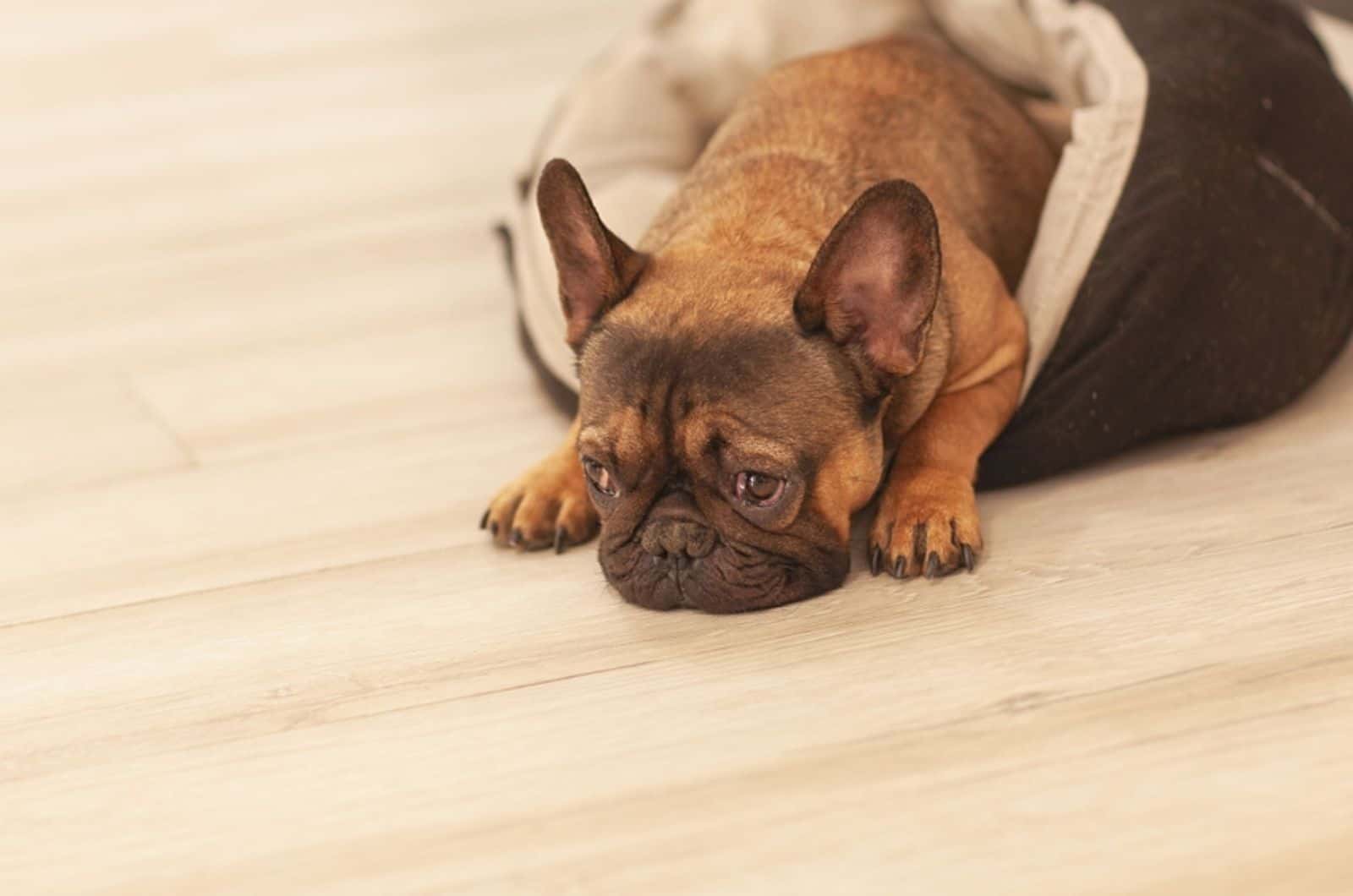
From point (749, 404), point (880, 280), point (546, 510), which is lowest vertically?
point (546, 510)

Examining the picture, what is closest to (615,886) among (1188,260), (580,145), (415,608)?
(415,608)

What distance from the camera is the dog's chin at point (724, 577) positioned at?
2.30 meters

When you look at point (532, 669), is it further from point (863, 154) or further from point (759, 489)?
point (863, 154)

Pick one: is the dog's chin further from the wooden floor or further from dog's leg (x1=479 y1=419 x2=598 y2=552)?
dog's leg (x1=479 y1=419 x2=598 y2=552)

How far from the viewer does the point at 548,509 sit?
8.77ft

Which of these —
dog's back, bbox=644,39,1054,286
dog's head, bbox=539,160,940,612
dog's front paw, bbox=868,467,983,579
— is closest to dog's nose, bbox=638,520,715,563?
dog's head, bbox=539,160,940,612

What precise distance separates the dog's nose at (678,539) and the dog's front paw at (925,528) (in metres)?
0.27

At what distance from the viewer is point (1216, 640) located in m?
2.15

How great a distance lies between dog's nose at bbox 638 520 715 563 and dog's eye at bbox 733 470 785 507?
65mm

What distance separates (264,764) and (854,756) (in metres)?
0.72

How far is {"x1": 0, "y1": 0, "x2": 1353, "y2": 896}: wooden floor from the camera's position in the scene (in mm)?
1870

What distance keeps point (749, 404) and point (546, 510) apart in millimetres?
544

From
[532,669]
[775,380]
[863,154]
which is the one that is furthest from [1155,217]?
[532,669]

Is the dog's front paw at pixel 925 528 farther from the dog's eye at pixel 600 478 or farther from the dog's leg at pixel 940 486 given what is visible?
the dog's eye at pixel 600 478
